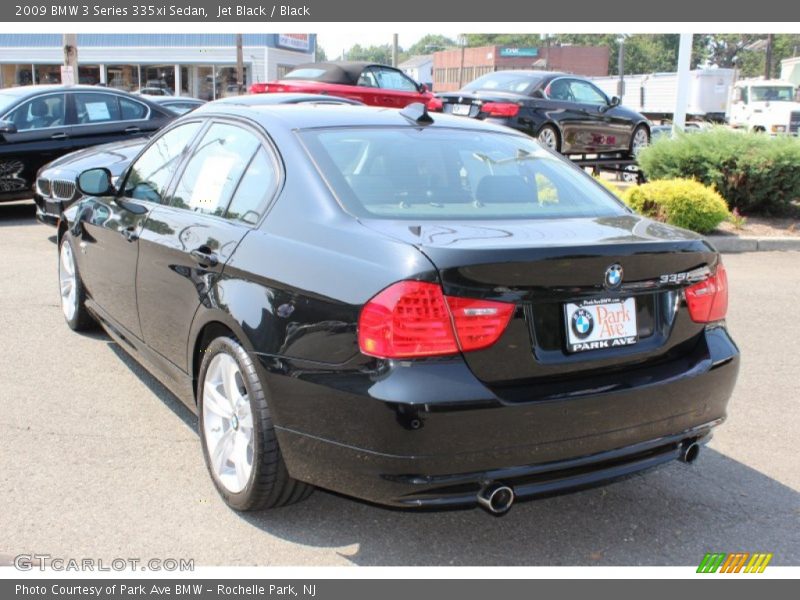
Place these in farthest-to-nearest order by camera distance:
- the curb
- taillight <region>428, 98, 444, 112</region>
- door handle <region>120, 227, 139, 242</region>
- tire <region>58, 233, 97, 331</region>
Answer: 1. taillight <region>428, 98, 444, 112</region>
2. the curb
3. tire <region>58, 233, 97, 331</region>
4. door handle <region>120, 227, 139, 242</region>

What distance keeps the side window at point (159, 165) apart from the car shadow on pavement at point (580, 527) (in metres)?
1.93

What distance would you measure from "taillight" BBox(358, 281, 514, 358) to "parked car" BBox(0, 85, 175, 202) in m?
9.60

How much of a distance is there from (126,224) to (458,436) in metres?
2.67

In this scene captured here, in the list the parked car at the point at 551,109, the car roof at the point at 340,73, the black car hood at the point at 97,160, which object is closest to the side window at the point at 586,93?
the parked car at the point at 551,109

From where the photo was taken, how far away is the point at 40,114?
11.5 metres

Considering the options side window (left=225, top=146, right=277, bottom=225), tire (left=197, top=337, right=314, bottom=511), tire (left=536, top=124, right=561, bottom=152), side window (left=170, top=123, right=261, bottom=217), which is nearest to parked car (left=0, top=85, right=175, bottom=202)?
tire (left=536, top=124, right=561, bottom=152)

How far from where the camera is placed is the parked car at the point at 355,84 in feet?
52.1

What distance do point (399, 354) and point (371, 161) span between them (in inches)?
46.5

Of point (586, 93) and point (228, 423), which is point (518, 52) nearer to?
point (586, 93)

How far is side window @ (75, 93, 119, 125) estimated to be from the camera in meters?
11.8

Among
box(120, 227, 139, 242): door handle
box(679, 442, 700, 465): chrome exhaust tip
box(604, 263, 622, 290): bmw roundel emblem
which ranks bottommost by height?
box(679, 442, 700, 465): chrome exhaust tip

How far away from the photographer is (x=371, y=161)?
12.3 ft

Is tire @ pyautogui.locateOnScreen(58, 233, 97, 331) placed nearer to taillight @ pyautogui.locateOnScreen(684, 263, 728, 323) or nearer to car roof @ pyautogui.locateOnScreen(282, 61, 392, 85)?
taillight @ pyautogui.locateOnScreen(684, 263, 728, 323)

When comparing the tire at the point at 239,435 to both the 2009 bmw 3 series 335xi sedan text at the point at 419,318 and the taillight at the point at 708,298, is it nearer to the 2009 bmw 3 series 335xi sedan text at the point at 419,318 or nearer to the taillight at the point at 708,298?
the 2009 bmw 3 series 335xi sedan text at the point at 419,318
